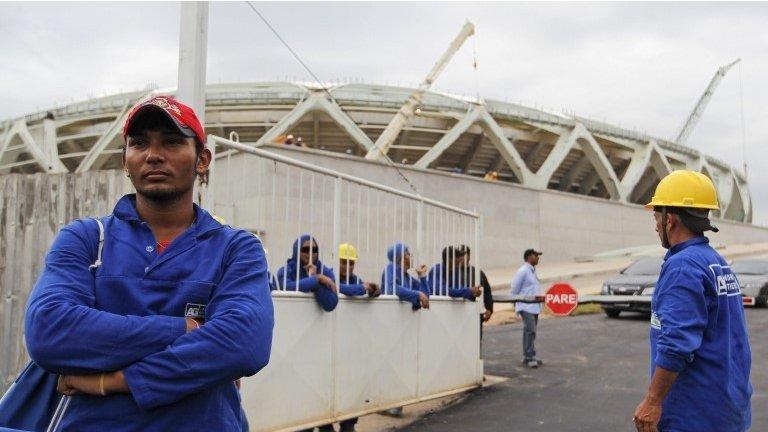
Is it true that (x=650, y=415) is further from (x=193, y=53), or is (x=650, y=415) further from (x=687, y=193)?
(x=193, y=53)

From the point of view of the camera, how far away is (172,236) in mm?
2186

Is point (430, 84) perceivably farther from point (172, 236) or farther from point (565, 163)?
point (172, 236)

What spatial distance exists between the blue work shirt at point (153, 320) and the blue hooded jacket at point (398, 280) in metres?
5.08

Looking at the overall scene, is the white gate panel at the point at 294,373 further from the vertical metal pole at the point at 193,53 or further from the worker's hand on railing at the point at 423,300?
the vertical metal pole at the point at 193,53

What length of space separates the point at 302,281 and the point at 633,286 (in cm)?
1192

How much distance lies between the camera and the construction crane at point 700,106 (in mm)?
81062

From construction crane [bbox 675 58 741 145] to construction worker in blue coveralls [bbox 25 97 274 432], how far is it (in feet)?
276

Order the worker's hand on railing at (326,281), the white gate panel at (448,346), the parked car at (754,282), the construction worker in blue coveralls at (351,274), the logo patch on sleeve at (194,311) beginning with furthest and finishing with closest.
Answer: the parked car at (754,282)
the white gate panel at (448,346)
the construction worker in blue coveralls at (351,274)
the worker's hand on railing at (326,281)
the logo patch on sleeve at (194,311)

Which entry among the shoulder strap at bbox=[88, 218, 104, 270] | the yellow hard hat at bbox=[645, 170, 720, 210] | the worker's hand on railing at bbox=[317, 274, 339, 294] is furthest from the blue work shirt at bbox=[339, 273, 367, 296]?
the shoulder strap at bbox=[88, 218, 104, 270]

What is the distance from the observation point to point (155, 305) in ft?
6.55

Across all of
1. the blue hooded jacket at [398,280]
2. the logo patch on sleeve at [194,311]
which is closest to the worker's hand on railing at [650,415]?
the logo patch on sleeve at [194,311]

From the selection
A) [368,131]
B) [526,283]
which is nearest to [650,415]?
[526,283]

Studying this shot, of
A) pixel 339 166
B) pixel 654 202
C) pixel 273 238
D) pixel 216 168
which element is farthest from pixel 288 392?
pixel 339 166

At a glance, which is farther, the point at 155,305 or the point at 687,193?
the point at 687,193
